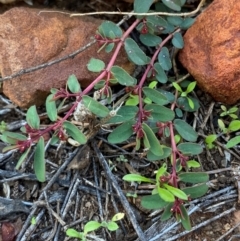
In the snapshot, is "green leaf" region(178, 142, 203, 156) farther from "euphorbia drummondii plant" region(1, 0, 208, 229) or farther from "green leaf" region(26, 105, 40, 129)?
"green leaf" region(26, 105, 40, 129)

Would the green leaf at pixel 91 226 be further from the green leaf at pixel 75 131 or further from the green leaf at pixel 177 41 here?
the green leaf at pixel 177 41

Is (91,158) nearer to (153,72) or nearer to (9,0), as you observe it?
(153,72)

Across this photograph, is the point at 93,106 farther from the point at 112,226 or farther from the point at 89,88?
the point at 112,226

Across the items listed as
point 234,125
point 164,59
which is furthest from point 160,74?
point 234,125

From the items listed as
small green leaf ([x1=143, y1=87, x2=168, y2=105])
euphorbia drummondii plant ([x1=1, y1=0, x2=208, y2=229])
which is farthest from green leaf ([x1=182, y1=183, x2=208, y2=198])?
Answer: small green leaf ([x1=143, y1=87, x2=168, y2=105])

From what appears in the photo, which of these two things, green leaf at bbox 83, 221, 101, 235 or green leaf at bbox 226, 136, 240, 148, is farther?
green leaf at bbox 226, 136, 240, 148

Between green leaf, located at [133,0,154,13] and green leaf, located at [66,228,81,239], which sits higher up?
green leaf, located at [133,0,154,13]

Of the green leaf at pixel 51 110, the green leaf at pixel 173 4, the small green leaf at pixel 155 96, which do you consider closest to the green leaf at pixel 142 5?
the green leaf at pixel 173 4
